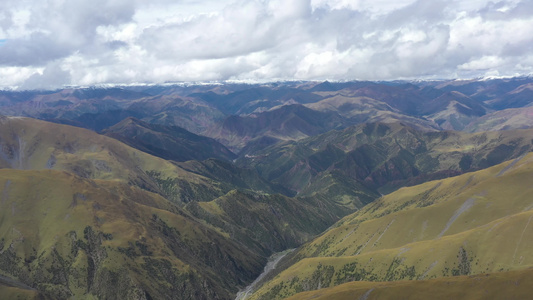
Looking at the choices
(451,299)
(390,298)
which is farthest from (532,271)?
(390,298)

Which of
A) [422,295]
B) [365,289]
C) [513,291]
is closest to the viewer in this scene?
[513,291]

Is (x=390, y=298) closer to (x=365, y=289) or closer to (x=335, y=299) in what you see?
(x=365, y=289)

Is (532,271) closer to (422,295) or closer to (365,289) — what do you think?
(422,295)

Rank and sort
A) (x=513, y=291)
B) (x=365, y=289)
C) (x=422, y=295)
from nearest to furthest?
(x=513, y=291) → (x=422, y=295) → (x=365, y=289)

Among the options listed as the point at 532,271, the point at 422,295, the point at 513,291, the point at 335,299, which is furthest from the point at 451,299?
the point at 335,299

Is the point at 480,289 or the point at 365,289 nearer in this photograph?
the point at 480,289

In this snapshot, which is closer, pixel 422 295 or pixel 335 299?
pixel 422 295

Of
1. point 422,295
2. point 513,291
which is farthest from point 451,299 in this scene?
point 513,291

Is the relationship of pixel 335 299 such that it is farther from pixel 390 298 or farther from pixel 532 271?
pixel 532 271
